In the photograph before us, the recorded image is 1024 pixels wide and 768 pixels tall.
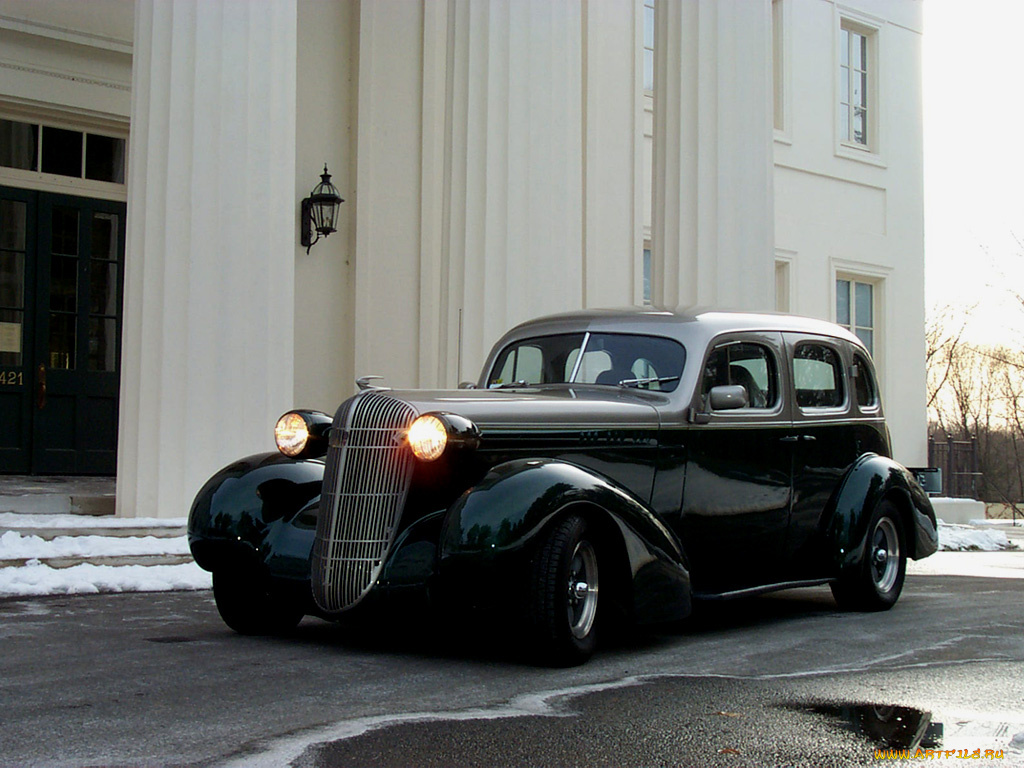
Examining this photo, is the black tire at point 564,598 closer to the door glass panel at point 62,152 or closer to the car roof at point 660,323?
the car roof at point 660,323

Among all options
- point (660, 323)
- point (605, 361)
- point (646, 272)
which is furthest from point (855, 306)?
point (605, 361)

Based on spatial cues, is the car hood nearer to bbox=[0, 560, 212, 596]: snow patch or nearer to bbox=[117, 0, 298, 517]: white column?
bbox=[0, 560, 212, 596]: snow patch

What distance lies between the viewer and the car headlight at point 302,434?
18.0 ft

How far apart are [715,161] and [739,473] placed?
19.0 feet

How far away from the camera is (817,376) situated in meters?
6.54

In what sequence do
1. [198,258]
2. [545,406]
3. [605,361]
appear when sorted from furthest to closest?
[198,258]
[605,361]
[545,406]

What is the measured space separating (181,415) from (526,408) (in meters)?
3.88

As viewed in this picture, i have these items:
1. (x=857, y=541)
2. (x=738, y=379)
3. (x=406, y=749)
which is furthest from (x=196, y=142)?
(x=406, y=749)

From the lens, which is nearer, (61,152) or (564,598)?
(564,598)

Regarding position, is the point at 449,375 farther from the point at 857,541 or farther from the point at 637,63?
the point at 637,63

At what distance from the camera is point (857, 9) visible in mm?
16984

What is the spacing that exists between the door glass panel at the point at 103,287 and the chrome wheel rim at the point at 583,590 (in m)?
7.77

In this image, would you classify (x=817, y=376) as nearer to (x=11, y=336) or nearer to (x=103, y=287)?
(x=103, y=287)

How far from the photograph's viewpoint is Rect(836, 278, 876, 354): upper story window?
17062 mm
